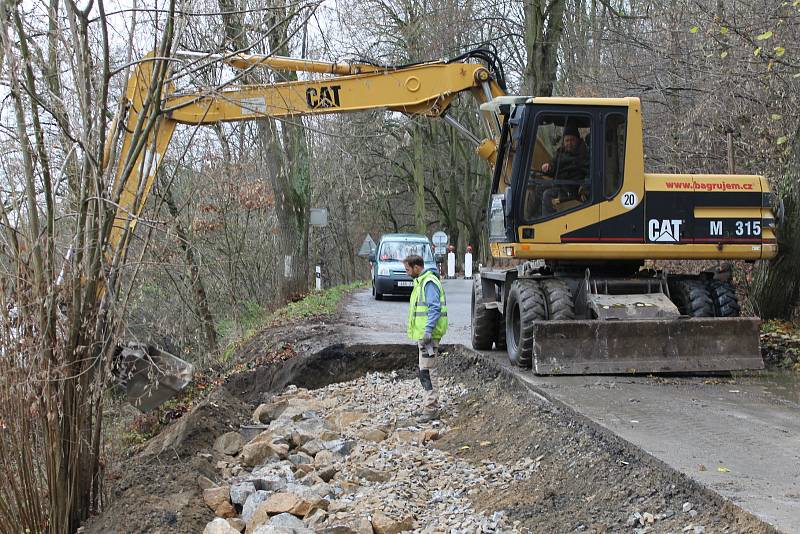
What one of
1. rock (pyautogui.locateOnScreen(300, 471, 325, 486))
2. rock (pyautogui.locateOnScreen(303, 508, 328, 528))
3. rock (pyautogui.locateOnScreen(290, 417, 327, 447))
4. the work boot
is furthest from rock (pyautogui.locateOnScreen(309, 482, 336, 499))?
the work boot

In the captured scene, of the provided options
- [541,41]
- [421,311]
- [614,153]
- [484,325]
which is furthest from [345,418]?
[541,41]

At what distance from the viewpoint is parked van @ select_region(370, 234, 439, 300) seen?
2395 cm

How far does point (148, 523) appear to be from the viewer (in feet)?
23.2

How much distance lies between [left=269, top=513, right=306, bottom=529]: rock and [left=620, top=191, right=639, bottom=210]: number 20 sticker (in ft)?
17.7

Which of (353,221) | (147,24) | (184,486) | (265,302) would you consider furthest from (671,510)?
(353,221)

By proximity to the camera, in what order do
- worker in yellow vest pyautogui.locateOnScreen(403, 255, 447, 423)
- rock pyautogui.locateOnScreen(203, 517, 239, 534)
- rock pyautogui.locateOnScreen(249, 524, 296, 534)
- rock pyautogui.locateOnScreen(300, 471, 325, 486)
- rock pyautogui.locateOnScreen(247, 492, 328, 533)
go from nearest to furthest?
rock pyautogui.locateOnScreen(249, 524, 296, 534)
rock pyautogui.locateOnScreen(203, 517, 239, 534)
rock pyautogui.locateOnScreen(247, 492, 328, 533)
rock pyautogui.locateOnScreen(300, 471, 325, 486)
worker in yellow vest pyautogui.locateOnScreen(403, 255, 447, 423)

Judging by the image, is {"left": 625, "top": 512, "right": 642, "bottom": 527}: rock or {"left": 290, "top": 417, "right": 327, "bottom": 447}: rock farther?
{"left": 290, "top": 417, "right": 327, "bottom": 447}: rock

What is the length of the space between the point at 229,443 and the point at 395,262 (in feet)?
47.3

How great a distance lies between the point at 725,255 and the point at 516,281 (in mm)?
2435

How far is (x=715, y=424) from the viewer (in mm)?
7445

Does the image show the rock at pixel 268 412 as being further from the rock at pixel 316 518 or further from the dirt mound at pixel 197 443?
the rock at pixel 316 518

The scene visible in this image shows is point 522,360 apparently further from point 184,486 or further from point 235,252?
point 235,252

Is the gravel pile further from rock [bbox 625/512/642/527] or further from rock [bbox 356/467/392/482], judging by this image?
rock [bbox 625/512/642/527]

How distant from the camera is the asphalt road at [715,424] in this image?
5434mm
